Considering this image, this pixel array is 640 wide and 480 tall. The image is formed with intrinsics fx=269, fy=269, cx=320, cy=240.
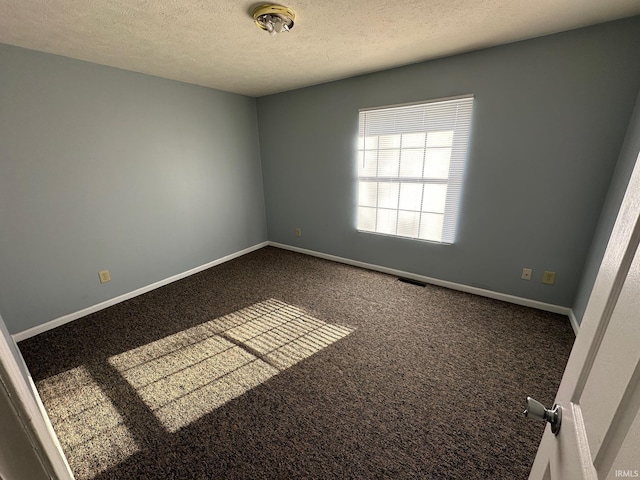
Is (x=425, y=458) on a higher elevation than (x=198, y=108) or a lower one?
lower

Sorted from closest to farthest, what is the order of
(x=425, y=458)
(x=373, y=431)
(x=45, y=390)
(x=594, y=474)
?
1. (x=594, y=474)
2. (x=425, y=458)
3. (x=373, y=431)
4. (x=45, y=390)

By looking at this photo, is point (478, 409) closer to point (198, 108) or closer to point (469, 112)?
point (469, 112)

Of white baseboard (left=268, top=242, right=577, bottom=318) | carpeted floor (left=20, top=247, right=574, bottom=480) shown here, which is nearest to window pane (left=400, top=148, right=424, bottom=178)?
white baseboard (left=268, top=242, right=577, bottom=318)

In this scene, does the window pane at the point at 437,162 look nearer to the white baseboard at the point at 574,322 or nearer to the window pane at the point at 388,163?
the window pane at the point at 388,163

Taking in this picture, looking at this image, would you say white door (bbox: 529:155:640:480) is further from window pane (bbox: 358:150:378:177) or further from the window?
window pane (bbox: 358:150:378:177)

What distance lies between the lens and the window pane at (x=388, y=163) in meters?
2.90

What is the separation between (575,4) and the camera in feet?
5.20

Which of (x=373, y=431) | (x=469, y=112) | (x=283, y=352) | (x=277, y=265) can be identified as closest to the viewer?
(x=373, y=431)

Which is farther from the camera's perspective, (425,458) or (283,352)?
(283,352)

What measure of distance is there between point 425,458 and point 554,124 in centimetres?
249

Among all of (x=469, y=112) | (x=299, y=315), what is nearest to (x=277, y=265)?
(x=299, y=315)

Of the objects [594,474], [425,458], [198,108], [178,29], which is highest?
[178,29]

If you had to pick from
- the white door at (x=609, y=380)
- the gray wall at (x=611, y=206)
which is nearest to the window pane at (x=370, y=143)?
the gray wall at (x=611, y=206)

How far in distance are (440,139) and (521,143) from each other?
647 mm
